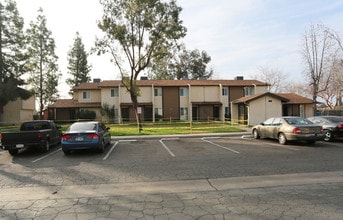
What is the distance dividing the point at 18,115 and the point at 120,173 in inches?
1520

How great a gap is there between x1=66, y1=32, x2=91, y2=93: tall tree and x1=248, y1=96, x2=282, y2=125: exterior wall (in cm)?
4393

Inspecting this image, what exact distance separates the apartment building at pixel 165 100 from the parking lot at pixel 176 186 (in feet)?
94.7

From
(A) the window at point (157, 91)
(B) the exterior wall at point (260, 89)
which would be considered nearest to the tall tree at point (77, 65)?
(A) the window at point (157, 91)

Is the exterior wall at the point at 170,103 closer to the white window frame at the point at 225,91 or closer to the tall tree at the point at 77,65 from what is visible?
the white window frame at the point at 225,91

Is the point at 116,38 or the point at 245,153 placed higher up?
the point at 116,38

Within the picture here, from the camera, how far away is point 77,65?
64.0 meters

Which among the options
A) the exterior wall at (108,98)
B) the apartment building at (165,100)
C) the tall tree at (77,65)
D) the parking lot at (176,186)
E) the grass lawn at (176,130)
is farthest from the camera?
the tall tree at (77,65)

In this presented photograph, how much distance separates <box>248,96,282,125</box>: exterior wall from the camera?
31.5 m

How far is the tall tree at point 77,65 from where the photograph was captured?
63.8 metres

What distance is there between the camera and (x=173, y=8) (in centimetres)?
2764

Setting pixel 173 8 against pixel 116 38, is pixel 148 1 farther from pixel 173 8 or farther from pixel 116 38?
pixel 116 38

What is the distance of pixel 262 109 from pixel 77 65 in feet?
151

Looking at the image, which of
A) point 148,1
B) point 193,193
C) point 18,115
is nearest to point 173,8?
point 148,1

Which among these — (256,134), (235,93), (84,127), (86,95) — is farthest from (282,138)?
(86,95)
